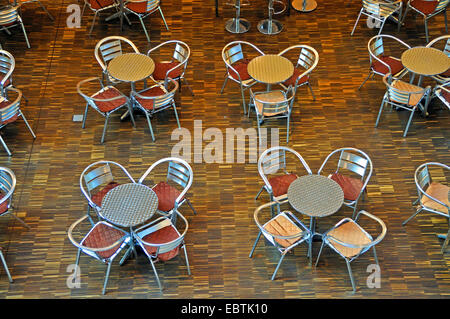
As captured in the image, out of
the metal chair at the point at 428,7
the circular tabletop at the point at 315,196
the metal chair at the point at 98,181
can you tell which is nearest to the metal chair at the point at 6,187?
the metal chair at the point at 98,181

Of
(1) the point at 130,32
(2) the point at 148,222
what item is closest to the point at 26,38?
(1) the point at 130,32

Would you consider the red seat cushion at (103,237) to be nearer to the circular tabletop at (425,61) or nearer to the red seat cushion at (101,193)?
the red seat cushion at (101,193)

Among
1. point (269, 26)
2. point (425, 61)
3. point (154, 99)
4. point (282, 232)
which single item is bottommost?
point (282, 232)

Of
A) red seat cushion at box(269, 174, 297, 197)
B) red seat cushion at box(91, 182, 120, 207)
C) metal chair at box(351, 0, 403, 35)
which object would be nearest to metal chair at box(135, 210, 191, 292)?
red seat cushion at box(91, 182, 120, 207)

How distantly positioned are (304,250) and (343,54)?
4105 millimetres

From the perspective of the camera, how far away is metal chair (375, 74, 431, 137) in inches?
360

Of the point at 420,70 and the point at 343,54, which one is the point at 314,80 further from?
the point at 420,70

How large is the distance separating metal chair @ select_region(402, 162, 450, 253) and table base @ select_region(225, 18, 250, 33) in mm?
4377

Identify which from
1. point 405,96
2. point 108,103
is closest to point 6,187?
point 108,103

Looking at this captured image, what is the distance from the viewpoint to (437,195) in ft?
A: 27.2

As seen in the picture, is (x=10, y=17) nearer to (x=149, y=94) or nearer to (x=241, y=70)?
(x=149, y=94)

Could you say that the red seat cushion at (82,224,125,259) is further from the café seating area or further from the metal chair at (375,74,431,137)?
the metal chair at (375,74,431,137)

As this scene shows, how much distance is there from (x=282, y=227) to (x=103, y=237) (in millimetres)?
2206

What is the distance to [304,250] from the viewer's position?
8141mm
